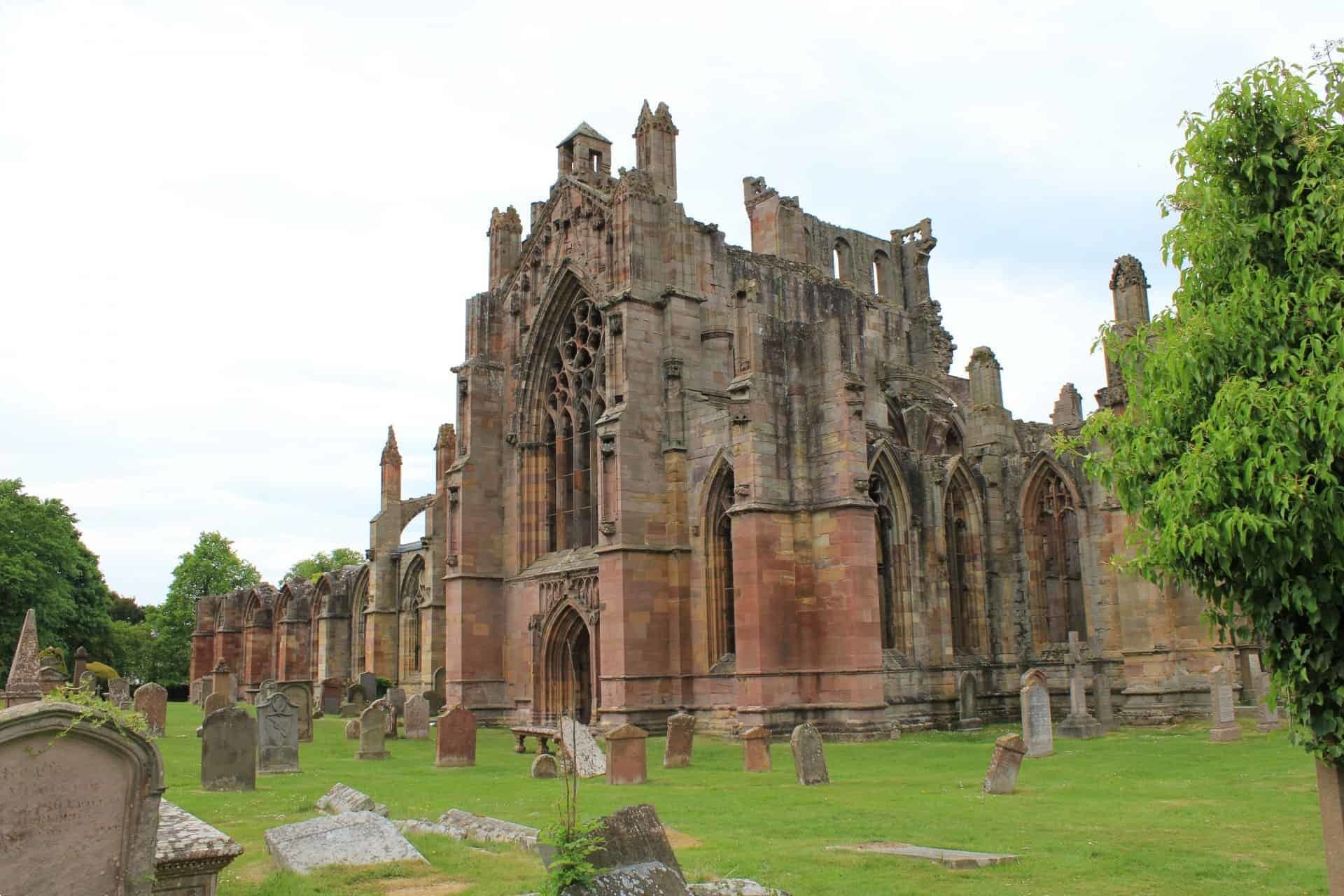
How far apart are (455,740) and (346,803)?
6.85 meters

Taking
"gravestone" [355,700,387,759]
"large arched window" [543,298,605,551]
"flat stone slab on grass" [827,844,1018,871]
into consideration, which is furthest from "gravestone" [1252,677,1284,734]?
"gravestone" [355,700,387,759]

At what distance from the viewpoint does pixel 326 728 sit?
3134 centimetres

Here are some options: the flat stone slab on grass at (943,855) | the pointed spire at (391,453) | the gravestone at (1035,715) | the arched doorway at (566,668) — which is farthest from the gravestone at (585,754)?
the pointed spire at (391,453)

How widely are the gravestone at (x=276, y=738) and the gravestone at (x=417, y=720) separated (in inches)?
316

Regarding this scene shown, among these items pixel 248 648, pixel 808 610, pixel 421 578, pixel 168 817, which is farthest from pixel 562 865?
pixel 248 648

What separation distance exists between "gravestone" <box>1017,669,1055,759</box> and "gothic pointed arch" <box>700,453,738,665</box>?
811 centimetres

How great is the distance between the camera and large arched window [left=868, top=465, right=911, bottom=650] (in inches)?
1049

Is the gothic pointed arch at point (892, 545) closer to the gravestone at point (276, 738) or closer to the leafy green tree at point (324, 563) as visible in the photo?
the gravestone at point (276, 738)

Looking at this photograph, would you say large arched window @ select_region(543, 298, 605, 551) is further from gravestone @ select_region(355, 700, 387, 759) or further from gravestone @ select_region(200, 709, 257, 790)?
gravestone @ select_region(200, 709, 257, 790)

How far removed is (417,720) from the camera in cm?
2667

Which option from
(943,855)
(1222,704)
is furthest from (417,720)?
(943,855)

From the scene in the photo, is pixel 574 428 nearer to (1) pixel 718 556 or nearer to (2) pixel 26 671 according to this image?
(1) pixel 718 556

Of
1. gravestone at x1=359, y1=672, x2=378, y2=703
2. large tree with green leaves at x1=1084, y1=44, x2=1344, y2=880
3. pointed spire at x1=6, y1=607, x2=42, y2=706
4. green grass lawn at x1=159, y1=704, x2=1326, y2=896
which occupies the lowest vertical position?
green grass lawn at x1=159, y1=704, x2=1326, y2=896

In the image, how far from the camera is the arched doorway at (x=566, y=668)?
1155 inches
